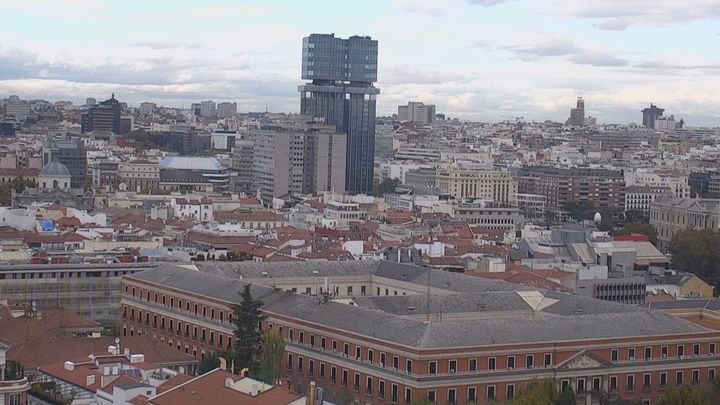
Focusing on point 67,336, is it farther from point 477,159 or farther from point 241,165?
point 477,159

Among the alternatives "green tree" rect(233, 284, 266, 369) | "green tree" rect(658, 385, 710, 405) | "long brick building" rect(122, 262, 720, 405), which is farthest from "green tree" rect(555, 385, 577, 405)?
"green tree" rect(233, 284, 266, 369)

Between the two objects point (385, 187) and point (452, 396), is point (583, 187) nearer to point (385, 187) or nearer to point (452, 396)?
point (385, 187)

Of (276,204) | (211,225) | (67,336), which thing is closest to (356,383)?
(67,336)

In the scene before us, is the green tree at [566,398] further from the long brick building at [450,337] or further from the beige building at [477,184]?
the beige building at [477,184]

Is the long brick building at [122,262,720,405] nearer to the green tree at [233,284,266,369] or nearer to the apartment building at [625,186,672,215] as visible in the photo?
the green tree at [233,284,266,369]

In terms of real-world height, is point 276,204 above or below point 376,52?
below

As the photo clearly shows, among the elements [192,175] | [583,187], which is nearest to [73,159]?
[192,175]
